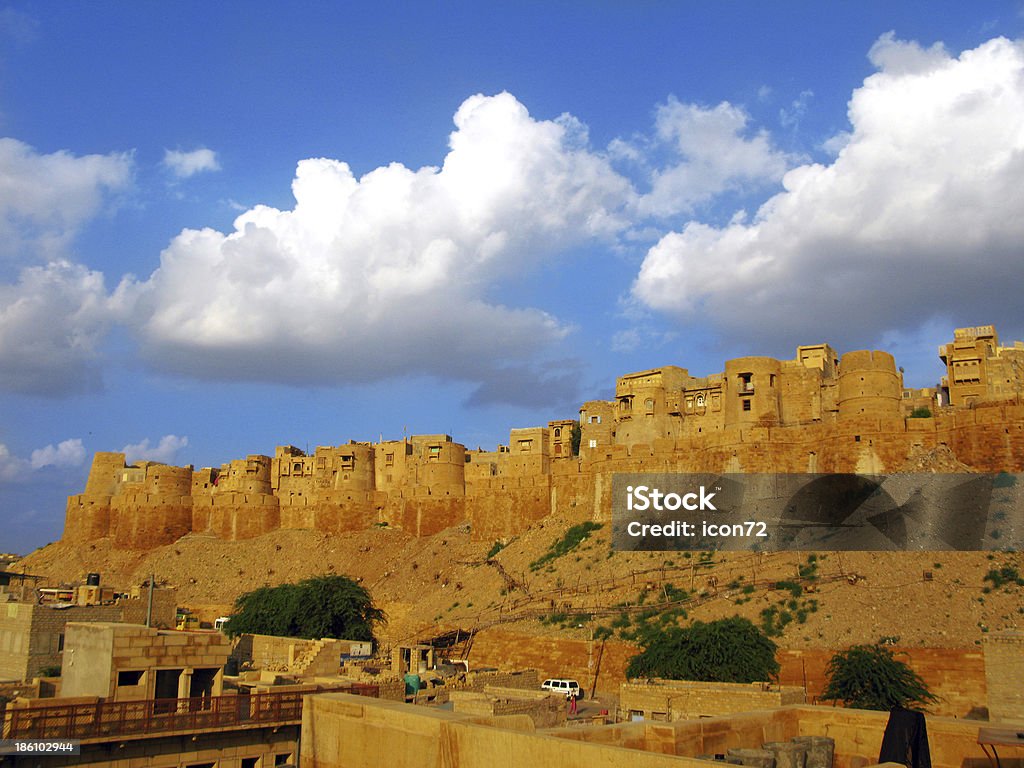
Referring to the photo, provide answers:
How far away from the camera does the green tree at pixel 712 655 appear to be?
26.4m

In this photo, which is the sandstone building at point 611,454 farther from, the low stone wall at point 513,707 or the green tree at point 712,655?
the low stone wall at point 513,707

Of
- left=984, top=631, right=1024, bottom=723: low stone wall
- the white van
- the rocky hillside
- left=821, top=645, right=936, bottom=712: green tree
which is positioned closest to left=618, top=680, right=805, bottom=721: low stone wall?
left=821, top=645, right=936, bottom=712: green tree

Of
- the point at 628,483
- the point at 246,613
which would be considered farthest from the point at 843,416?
the point at 246,613

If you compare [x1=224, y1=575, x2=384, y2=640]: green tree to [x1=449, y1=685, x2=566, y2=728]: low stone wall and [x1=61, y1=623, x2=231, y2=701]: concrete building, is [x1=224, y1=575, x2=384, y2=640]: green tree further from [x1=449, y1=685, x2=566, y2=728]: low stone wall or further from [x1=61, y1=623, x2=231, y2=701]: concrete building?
[x1=61, y1=623, x2=231, y2=701]: concrete building

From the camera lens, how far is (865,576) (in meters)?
33.0

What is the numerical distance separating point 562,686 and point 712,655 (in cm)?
561

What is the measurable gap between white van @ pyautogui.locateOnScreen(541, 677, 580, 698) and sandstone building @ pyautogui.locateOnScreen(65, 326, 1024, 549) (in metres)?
16.3

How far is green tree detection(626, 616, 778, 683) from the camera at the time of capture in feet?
86.7

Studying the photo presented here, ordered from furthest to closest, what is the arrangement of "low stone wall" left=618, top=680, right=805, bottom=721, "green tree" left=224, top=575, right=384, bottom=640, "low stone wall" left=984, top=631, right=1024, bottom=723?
"green tree" left=224, top=575, right=384, bottom=640 → "low stone wall" left=618, top=680, right=805, bottom=721 → "low stone wall" left=984, top=631, right=1024, bottom=723

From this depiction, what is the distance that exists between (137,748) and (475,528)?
38742 millimetres

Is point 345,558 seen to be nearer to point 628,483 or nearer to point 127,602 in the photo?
point 628,483

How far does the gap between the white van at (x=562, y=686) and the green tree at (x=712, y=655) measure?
2.08 meters

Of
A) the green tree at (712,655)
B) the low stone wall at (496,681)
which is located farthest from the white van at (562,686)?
the green tree at (712,655)

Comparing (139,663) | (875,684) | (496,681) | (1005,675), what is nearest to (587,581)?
(496,681)
